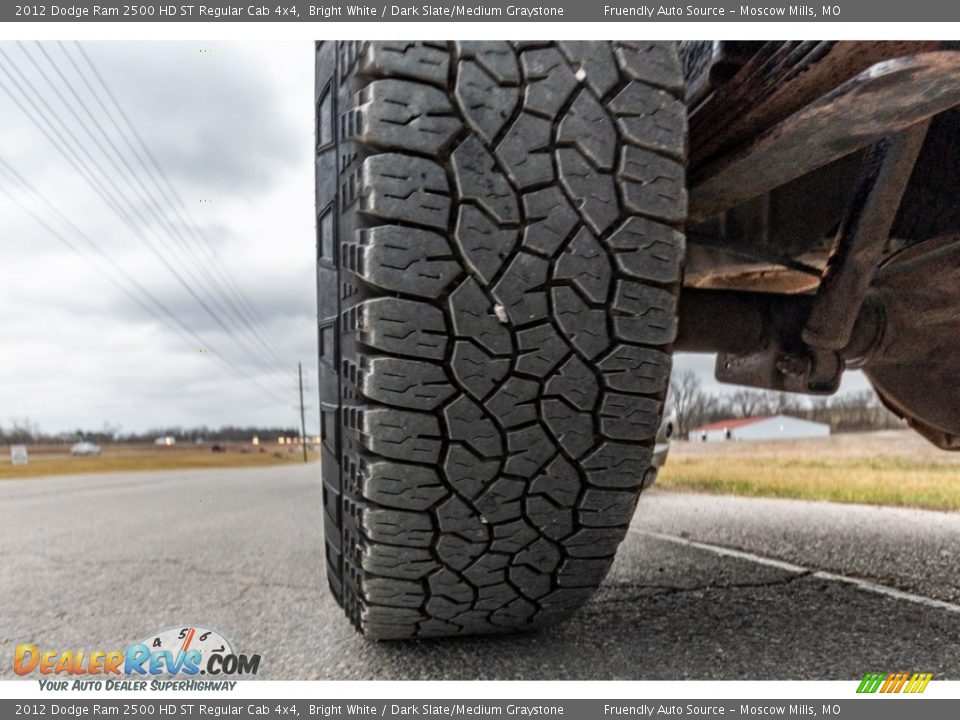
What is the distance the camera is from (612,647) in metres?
0.98

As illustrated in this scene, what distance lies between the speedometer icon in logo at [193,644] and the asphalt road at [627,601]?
0.33ft

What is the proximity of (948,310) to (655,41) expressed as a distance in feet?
3.22

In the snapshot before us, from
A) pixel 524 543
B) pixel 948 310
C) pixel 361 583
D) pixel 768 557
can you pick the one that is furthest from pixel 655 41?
pixel 768 557

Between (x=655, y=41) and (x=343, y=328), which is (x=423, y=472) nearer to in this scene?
(x=343, y=328)

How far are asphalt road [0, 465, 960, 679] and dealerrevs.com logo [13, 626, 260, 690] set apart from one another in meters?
0.06

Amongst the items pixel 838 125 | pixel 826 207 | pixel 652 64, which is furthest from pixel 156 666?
pixel 826 207

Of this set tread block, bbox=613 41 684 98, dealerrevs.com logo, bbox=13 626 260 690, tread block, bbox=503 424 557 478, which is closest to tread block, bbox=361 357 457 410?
tread block, bbox=503 424 557 478

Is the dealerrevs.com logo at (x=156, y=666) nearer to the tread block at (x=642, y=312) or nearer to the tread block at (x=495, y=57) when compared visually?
the tread block at (x=642, y=312)

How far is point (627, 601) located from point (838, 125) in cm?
99

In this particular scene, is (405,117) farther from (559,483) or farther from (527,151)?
(559,483)

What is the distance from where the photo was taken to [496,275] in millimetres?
722

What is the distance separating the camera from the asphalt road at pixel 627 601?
933 millimetres

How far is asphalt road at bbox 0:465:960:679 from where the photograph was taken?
933 mm

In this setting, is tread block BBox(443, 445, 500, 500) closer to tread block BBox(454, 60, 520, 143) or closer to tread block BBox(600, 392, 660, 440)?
tread block BBox(600, 392, 660, 440)
